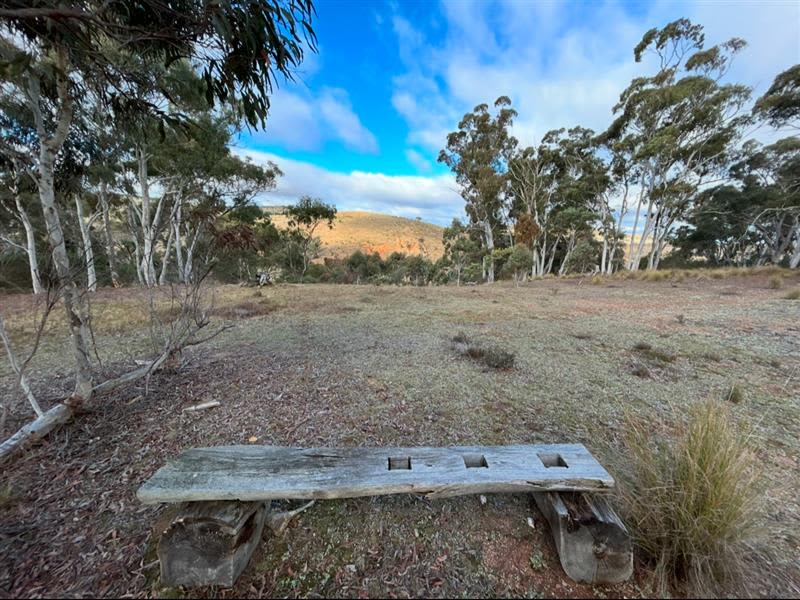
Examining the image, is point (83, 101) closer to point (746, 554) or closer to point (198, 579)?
point (198, 579)

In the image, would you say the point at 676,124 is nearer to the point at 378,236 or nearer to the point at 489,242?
the point at 489,242

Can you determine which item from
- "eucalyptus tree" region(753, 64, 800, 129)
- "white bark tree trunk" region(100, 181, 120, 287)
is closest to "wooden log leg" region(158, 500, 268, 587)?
"white bark tree trunk" region(100, 181, 120, 287)

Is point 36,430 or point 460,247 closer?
point 36,430

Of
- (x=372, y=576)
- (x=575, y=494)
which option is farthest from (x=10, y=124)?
(x=575, y=494)

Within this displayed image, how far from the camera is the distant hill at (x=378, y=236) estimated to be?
4162 centimetres

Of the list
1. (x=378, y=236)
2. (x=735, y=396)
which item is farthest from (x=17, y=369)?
(x=378, y=236)

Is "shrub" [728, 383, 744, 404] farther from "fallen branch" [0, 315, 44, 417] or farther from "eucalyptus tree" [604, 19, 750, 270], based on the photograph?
"eucalyptus tree" [604, 19, 750, 270]

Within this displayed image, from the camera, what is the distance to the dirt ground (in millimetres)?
1379

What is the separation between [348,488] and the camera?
1399mm

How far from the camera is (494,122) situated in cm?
1997

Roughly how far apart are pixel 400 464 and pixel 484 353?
3006mm

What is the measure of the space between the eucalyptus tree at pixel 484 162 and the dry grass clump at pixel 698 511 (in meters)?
19.6

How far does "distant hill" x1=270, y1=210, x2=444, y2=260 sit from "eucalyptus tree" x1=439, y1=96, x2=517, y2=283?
14179mm

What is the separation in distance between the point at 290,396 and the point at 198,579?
1912 mm
